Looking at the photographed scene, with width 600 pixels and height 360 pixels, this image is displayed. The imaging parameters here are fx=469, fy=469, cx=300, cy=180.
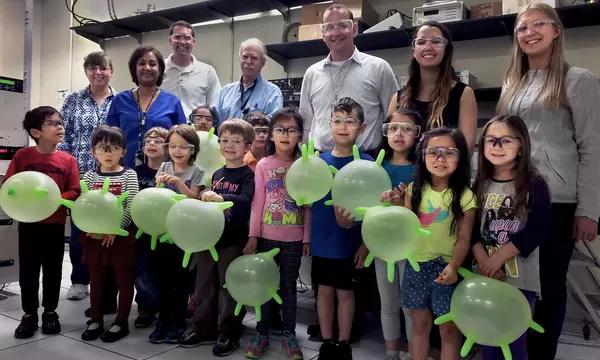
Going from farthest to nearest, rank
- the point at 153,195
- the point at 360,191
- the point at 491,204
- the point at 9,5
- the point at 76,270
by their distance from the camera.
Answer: the point at 9,5 < the point at 76,270 < the point at 153,195 < the point at 360,191 < the point at 491,204

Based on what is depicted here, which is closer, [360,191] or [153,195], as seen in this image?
[360,191]

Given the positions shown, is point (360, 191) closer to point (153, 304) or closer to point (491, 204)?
point (491, 204)

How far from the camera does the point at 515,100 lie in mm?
1634

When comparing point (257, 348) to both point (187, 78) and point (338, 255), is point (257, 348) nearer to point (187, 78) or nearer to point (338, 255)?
point (338, 255)

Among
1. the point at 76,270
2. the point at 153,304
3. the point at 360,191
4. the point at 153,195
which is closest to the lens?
the point at 360,191

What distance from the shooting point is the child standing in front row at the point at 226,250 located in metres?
1.93

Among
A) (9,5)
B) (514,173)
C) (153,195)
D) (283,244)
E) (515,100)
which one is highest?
(9,5)

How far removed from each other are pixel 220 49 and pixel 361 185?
3.33m

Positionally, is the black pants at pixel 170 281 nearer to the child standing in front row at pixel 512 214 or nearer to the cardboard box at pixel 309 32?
the child standing in front row at pixel 512 214

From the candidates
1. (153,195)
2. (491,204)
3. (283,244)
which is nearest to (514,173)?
(491,204)

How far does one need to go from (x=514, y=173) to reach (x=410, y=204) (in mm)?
332

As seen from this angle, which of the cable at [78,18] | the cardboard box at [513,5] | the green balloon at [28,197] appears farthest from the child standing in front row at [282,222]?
the cable at [78,18]

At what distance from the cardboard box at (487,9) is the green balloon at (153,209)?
8.16 ft

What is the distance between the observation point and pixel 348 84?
2.16 m
